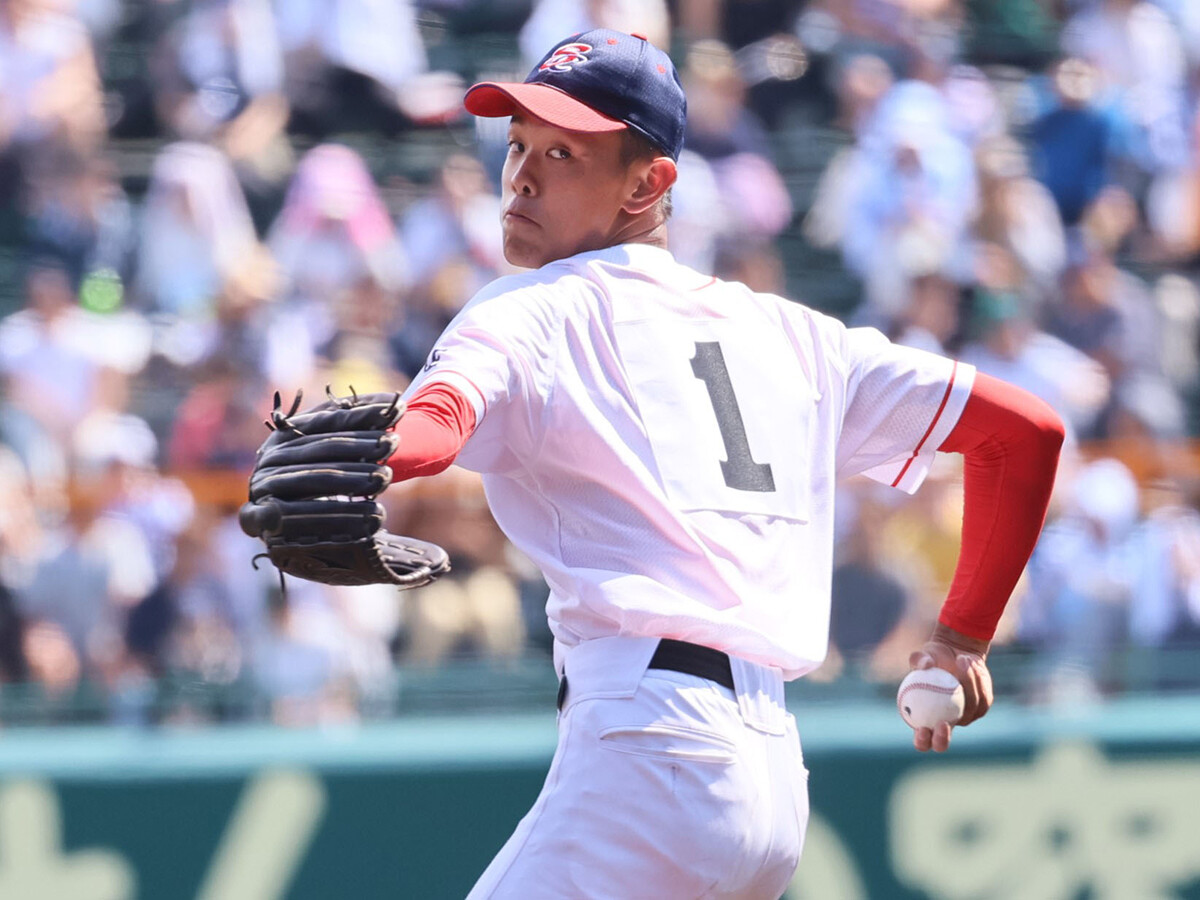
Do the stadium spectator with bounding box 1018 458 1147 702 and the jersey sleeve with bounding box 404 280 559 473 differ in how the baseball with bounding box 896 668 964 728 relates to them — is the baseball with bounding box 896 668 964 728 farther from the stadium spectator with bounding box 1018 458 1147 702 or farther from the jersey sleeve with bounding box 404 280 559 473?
the stadium spectator with bounding box 1018 458 1147 702

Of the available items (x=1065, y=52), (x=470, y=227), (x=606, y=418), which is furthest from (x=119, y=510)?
(x=1065, y=52)

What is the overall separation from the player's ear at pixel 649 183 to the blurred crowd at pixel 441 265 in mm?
3448

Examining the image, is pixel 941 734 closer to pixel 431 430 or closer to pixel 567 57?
pixel 431 430

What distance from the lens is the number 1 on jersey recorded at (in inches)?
109

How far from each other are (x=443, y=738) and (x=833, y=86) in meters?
4.26

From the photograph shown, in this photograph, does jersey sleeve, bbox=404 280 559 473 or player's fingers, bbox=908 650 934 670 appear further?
Answer: player's fingers, bbox=908 650 934 670

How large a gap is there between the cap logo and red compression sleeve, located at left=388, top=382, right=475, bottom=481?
26.9 inches

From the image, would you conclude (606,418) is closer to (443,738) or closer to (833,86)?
(443,738)

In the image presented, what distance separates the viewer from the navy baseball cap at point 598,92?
2.83 m

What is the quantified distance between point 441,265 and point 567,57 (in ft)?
16.1

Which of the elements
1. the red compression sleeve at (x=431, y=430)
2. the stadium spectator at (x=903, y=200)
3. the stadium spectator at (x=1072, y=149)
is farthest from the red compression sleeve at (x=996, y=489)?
→ the stadium spectator at (x=1072, y=149)

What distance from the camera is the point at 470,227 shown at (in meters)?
8.00

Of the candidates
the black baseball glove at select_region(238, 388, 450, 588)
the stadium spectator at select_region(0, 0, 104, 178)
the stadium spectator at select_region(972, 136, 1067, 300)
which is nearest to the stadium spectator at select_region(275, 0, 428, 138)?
the stadium spectator at select_region(0, 0, 104, 178)

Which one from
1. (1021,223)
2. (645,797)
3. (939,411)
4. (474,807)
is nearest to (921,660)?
(939,411)
